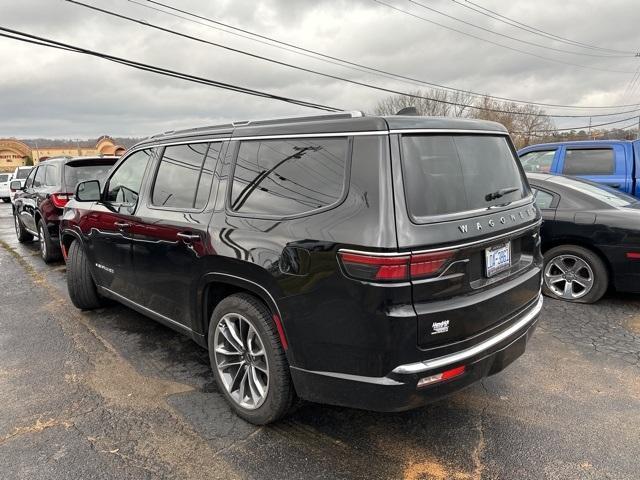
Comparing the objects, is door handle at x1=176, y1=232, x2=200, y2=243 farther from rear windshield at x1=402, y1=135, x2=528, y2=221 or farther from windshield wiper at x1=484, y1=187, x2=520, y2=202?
windshield wiper at x1=484, y1=187, x2=520, y2=202

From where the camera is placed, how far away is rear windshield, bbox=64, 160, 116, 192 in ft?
23.5

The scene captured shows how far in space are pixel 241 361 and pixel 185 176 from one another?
1.40 metres

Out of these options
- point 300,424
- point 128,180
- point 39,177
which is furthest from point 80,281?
point 39,177

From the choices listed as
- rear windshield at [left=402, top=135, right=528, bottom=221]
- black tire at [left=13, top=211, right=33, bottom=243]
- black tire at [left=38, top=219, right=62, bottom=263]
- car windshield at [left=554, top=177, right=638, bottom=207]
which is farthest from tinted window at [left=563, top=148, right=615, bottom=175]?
black tire at [left=13, top=211, right=33, bottom=243]

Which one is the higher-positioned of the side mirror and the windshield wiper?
the side mirror

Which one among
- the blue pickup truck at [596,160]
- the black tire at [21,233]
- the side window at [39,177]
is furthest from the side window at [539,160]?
the black tire at [21,233]

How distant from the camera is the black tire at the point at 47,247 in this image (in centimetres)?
751

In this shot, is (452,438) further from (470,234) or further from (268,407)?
(470,234)

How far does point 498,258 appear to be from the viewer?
258cm

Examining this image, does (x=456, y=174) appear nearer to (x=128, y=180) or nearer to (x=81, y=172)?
(x=128, y=180)

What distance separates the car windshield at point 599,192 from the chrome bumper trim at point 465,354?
295 centimetres

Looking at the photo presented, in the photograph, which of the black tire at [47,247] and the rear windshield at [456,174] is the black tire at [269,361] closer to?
the rear windshield at [456,174]

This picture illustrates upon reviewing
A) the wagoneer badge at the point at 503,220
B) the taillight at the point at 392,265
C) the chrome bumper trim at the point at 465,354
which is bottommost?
the chrome bumper trim at the point at 465,354

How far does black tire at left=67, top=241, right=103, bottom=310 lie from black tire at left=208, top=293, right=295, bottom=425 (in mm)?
2654
